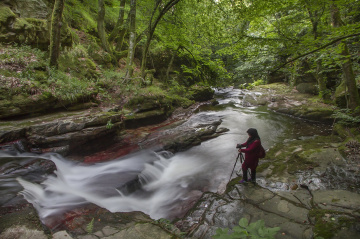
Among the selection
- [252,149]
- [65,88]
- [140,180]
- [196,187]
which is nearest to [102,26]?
[65,88]

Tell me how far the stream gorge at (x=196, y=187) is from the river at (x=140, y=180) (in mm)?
23

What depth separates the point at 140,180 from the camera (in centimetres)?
624

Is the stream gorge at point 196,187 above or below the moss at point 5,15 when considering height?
below

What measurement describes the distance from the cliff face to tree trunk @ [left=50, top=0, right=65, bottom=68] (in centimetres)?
129

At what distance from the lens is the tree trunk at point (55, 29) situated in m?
7.84

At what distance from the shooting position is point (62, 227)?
11.8ft

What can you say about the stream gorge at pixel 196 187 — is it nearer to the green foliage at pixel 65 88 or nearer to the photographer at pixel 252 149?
the photographer at pixel 252 149

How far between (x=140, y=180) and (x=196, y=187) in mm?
1881

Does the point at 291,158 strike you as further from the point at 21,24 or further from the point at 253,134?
the point at 21,24

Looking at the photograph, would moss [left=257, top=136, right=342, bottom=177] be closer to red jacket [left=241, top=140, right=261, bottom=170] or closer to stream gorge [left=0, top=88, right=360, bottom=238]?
stream gorge [left=0, top=88, right=360, bottom=238]

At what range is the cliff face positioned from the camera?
7.98 m

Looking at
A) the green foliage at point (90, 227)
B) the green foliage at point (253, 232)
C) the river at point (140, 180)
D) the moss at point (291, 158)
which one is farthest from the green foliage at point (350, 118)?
the green foliage at point (90, 227)

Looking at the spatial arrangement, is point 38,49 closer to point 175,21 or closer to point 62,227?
point 175,21

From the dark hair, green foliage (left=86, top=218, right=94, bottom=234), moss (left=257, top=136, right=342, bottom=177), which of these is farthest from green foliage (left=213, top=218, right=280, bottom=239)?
moss (left=257, top=136, right=342, bottom=177)
